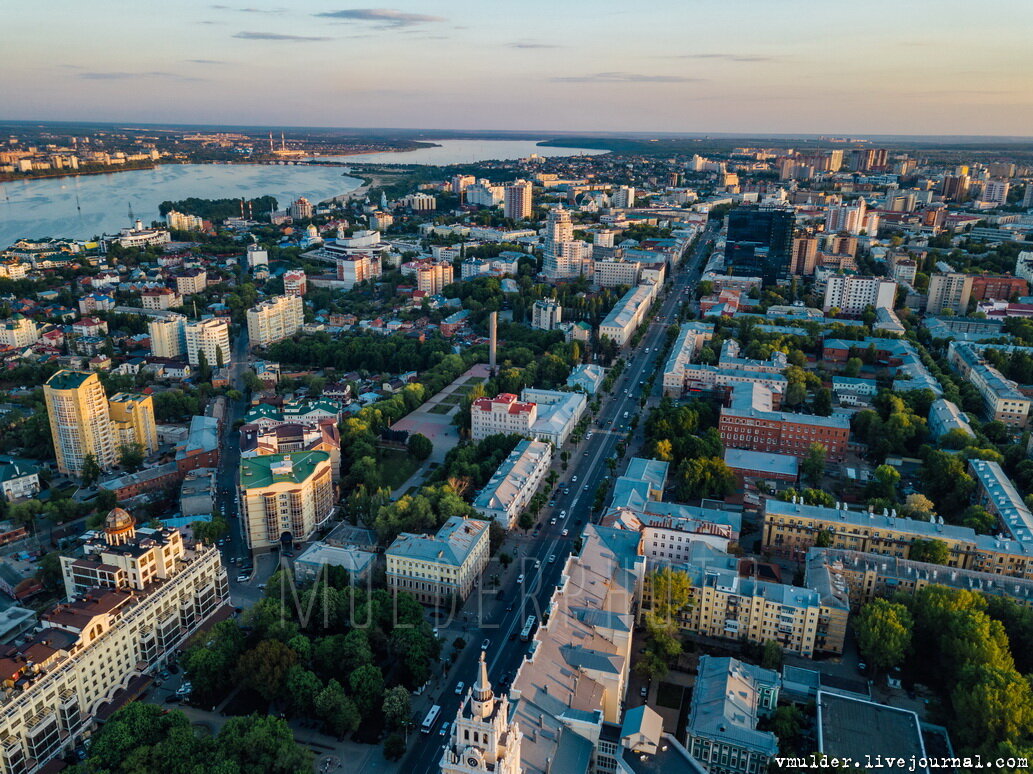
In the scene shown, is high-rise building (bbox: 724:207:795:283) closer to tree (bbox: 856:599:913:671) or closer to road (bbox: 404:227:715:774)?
road (bbox: 404:227:715:774)

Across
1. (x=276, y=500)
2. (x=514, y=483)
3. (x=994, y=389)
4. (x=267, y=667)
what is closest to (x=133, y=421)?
(x=276, y=500)

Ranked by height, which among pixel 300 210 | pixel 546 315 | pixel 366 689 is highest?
pixel 300 210

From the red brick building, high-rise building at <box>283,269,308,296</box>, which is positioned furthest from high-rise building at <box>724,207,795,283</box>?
high-rise building at <box>283,269,308,296</box>

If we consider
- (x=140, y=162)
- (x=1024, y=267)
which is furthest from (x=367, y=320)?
(x=140, y=162)

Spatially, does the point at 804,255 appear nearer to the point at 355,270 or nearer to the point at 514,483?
the point at 355,270

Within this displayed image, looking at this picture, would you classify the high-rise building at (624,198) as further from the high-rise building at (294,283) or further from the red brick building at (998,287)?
the high-rise building at (294,283)
